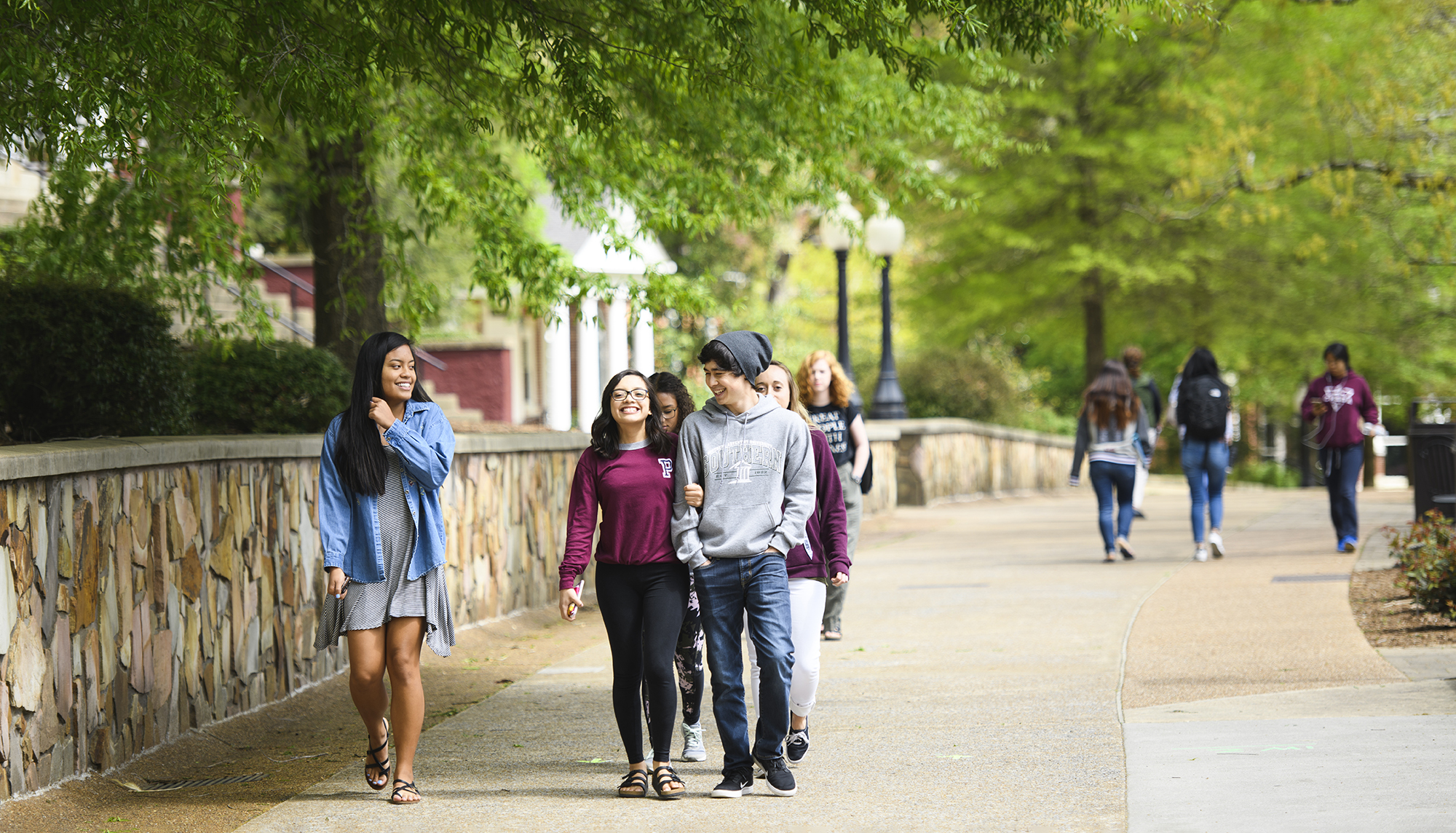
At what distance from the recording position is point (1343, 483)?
12.9 m

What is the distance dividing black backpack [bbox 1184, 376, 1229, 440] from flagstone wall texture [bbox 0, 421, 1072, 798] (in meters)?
6.55

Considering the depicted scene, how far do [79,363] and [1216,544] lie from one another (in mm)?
9448

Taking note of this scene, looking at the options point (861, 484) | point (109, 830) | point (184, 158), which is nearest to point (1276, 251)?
point (861, 484)

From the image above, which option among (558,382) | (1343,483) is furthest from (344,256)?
(558,382)

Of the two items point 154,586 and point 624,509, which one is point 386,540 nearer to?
point 624,509

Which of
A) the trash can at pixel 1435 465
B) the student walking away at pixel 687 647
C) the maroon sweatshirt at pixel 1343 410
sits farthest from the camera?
the maroon sweatshirt at pixel 1343 410

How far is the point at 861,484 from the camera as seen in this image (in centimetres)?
905

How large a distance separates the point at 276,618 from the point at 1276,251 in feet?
73.0

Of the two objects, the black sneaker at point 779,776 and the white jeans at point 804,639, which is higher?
the white jeans at point 804,639

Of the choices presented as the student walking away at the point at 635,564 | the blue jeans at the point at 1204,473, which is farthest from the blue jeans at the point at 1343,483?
the student walking away at the point at 635,564

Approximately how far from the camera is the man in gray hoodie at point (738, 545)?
540 centimetres

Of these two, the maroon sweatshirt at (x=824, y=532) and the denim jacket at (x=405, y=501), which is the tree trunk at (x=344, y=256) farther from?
the maroon sweatshirt at (x=824, y=532)

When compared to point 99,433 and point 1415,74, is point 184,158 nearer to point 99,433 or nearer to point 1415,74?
point 99,433

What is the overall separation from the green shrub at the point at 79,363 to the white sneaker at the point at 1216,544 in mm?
8847
